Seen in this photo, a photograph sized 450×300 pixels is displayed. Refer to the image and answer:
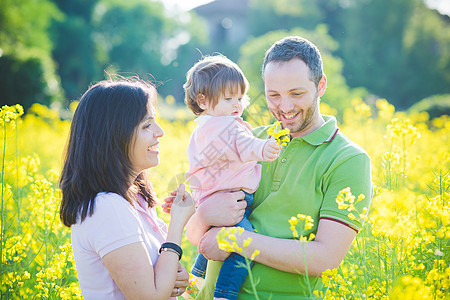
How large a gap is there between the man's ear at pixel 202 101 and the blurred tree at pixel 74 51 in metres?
29.1

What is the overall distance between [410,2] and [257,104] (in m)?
28.0

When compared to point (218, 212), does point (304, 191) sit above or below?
above

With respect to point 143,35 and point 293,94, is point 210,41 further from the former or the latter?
point 293,94

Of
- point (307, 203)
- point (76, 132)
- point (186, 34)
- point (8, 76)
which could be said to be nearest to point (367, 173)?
point (307, 203)

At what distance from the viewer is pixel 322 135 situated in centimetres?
219

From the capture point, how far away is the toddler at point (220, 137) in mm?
2242

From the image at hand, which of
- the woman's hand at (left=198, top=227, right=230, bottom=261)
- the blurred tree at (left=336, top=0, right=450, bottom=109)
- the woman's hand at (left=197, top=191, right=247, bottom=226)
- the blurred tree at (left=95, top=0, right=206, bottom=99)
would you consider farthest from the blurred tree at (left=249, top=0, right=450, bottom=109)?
the woman's hand at (left=198, top=227, right=230, bottom=261)

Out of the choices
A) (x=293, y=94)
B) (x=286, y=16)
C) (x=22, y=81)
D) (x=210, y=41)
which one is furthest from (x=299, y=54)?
(x=210, y=41)

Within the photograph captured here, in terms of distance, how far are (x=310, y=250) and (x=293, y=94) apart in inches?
32.0

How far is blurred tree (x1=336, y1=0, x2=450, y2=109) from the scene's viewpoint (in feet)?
81.0

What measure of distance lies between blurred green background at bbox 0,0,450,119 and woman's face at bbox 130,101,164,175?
32.7ft

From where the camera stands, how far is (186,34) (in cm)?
4197

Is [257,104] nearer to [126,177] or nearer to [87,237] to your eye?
[126,177]

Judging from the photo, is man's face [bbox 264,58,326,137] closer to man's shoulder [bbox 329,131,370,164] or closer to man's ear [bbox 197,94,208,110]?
man's shoulder [bbox 329,131,370,164]
